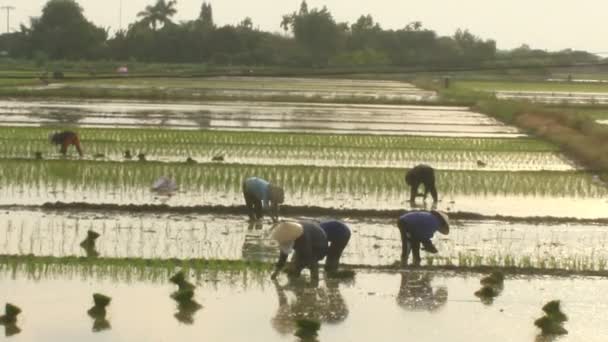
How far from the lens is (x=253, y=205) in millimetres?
12133

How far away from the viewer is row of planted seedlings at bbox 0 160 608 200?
14445mm

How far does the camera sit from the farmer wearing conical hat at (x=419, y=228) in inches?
385

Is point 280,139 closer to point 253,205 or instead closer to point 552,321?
point 253,205

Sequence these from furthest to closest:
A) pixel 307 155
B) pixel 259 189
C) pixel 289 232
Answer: pixel 307 155 < pixel 259 189 < pixel 289 232

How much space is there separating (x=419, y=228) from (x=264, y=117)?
16885 mm

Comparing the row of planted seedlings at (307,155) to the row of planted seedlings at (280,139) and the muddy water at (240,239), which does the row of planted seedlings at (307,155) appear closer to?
the row of planted seedlings at (280,139)

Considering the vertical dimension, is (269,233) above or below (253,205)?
below

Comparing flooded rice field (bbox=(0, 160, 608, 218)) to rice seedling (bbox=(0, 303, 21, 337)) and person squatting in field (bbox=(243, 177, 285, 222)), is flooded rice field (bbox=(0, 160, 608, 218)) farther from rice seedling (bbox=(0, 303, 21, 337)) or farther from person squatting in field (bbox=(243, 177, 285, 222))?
rice seedling (bbox=(0, 303, 21, 337))

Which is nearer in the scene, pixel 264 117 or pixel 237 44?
pixel 264 117

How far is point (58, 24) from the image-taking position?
62062 millimetres

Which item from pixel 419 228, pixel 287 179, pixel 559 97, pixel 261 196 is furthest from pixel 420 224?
pixel 559 97

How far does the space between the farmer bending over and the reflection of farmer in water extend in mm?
597

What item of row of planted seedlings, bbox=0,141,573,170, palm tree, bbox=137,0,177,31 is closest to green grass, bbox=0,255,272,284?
row of planted seedlings, bbox=0,141,573,170

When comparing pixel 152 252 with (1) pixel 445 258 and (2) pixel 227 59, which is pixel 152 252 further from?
(2) pixel 227 59
